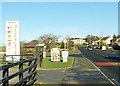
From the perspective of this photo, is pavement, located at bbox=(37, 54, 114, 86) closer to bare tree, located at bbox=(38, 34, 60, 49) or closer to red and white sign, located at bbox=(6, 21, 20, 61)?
red and white sign, located at bbox=(6, 21, 20, 61)

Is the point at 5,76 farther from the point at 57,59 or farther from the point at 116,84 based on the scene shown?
the point at 57,59

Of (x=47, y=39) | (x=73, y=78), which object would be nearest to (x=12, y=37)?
(x=73, y=78)

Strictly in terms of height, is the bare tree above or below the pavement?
above

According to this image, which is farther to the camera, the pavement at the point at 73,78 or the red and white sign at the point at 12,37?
the red and white sign at the point at 12,37

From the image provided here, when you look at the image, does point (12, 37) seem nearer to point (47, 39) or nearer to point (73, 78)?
point (73, 78)

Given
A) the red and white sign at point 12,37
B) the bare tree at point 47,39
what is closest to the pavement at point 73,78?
the red and white sign at point 12,37

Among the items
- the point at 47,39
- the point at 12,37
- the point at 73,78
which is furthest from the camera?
the point at 47,39

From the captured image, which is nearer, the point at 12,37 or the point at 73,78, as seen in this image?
the point at 73,78

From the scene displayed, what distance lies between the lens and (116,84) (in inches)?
615

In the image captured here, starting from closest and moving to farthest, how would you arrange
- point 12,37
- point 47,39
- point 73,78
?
point 73,78
point 12,37
point 47,39

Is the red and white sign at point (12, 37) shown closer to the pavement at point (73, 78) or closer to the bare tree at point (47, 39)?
the pavement at point (73, 78)

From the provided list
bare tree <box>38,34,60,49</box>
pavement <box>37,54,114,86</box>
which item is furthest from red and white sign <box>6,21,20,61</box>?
bare tree <box>38,34,60,49</box>

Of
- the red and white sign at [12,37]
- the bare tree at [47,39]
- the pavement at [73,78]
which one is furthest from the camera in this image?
the bare tree at [47,39]

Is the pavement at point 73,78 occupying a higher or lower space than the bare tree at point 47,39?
lower
